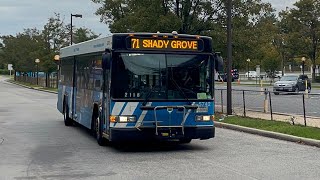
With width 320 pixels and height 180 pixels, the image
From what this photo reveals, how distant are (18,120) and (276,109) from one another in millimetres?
10820

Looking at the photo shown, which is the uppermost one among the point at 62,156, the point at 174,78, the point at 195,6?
the point at 195,6

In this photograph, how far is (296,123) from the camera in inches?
697

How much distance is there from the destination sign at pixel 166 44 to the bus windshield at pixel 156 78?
0.17 meters

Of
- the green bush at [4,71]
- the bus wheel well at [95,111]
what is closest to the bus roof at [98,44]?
the bus wheel well at [95,111]

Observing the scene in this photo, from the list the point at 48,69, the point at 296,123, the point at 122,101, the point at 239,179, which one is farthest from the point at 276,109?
the point at 48,69

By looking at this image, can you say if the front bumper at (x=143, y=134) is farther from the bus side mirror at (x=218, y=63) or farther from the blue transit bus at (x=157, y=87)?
the bus side mirror at (x=218, y=63)

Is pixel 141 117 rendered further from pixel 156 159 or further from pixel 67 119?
pixel 67 119

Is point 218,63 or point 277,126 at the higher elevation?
point 218,63

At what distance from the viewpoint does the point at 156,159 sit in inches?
456

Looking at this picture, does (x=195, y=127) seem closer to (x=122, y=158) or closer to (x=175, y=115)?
(x=175, y=115)

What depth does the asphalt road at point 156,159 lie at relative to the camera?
9734mm

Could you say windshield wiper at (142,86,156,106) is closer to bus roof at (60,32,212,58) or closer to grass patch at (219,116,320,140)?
bus roof at (60,32,212,58)

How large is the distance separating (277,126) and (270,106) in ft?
9.56

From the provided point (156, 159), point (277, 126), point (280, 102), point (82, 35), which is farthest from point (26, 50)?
point (156, 159)
